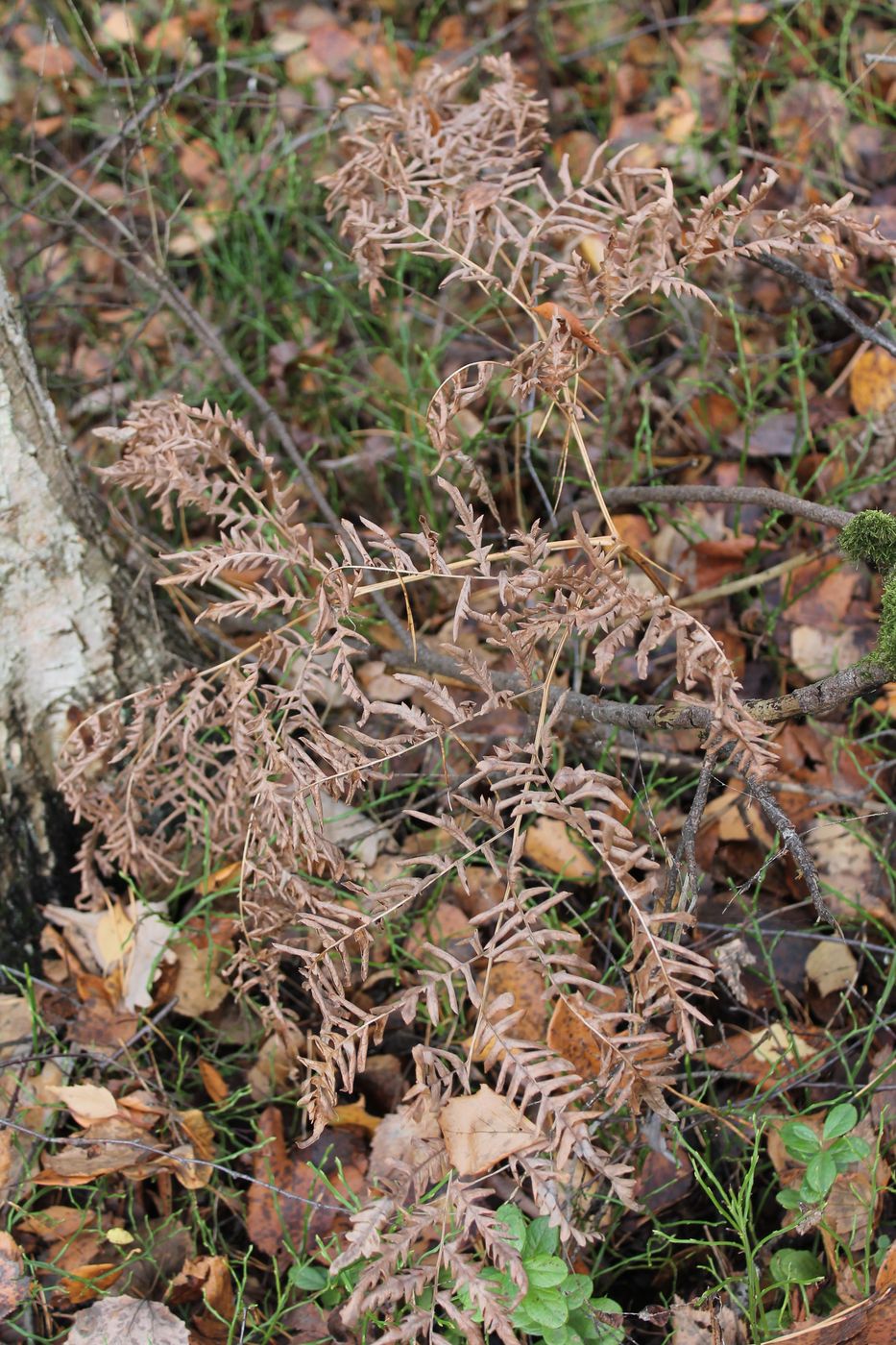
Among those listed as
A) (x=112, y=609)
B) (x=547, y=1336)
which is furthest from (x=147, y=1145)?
(x=112, y=609)

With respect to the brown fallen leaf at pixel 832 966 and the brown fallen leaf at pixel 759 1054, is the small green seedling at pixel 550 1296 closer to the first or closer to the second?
the brown fallen leaf at pixel 759 1054

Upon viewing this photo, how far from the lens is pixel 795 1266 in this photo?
5.59 ft

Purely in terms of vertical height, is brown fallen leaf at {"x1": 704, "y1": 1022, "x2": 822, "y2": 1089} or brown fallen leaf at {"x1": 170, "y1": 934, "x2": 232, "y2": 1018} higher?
brown fallen leaf at {"x1": 170, "y1": 934, "x2": 232, "y2": 1018}

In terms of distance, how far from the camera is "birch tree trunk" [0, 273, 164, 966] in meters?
2.09

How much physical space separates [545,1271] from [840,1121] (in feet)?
1.64

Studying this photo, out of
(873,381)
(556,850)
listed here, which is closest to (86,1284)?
(556,850)

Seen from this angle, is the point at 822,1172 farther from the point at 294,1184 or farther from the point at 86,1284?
the point at 86,1284

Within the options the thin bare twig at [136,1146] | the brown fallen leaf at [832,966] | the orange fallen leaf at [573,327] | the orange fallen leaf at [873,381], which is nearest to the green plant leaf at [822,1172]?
the brown fallen leaf at [832,966]

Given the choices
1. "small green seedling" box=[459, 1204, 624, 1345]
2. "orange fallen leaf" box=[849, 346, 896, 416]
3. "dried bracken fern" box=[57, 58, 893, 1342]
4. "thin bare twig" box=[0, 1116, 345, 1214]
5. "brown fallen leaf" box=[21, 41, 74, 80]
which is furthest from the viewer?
"brown fallen leaf" box=[21, 41, 74, 80]

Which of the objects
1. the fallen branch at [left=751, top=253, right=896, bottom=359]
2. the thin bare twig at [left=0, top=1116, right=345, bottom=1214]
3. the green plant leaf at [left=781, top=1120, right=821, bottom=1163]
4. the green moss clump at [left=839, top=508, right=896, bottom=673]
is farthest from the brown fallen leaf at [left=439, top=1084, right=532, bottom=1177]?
the fallen branch at [left=751, top=253, right=896, bottom=359]

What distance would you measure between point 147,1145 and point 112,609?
105 cm

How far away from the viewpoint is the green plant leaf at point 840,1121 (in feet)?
5.39

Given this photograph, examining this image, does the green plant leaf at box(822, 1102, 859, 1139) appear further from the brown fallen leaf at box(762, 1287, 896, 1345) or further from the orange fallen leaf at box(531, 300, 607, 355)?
the orange fallen leaf at box(531, 300, 607, 355)

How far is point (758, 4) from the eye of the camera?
3252 mm
